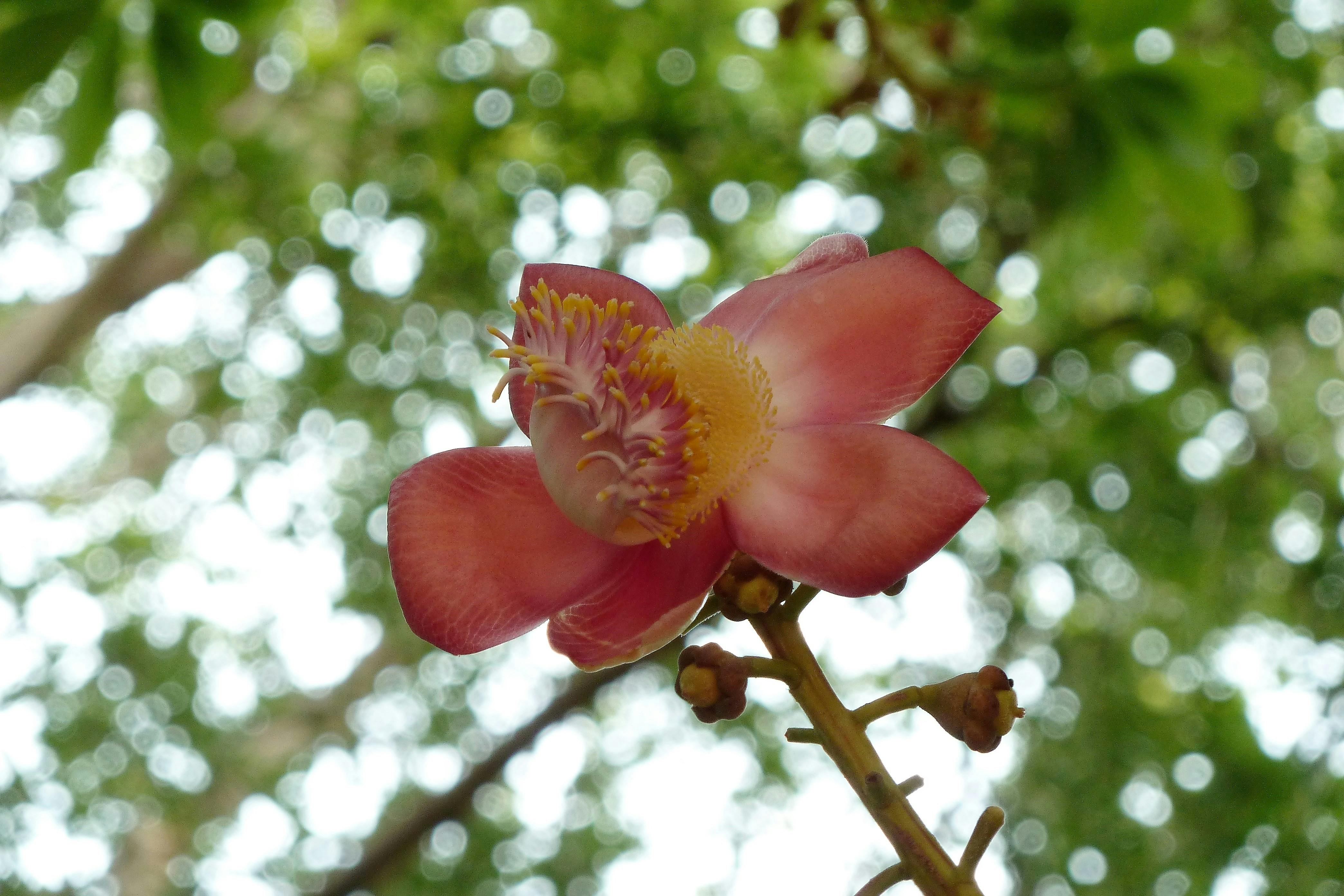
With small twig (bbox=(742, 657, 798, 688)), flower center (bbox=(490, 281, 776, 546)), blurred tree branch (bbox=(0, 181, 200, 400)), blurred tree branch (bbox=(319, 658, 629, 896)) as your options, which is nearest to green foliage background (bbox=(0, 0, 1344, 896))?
blurred tree branch (bbox=(319, 658, 629, 896))

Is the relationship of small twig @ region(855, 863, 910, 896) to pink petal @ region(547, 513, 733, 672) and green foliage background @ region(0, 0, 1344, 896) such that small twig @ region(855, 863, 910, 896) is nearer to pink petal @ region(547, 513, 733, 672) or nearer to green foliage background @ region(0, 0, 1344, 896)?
pink petal @ region(547, 513, 733, 672)

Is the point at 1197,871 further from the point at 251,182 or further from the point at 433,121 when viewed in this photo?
the point at 251,182

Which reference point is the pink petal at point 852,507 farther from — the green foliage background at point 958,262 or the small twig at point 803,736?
the green foliage background at point 958,262

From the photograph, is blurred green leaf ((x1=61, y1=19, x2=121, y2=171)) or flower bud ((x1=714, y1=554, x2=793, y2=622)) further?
blurred green leaf ((x1=61, y1=19, x2=121, y2=171))

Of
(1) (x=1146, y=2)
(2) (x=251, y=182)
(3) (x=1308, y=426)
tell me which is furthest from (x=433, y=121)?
(3) (x=1308, y=426)

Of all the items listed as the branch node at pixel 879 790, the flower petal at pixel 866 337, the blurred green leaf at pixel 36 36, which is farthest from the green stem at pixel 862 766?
the blurred green leaf at pixel 36 36

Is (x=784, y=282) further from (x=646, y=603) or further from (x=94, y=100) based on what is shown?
(x=94, y=100)

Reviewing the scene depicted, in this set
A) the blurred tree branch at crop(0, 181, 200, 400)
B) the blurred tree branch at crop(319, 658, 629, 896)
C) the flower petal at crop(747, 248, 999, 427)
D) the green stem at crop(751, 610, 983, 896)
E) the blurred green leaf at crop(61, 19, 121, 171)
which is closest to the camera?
the green stem at crop(751, 610, 983, 896)
